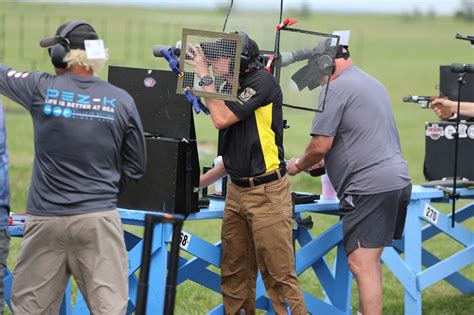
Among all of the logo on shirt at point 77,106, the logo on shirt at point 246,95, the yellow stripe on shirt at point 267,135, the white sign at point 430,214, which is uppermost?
the logo on shirt at point 246,95

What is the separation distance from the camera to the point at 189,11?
85.2 meters

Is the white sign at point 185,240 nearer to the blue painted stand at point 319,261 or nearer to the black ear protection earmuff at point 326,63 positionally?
the blue painted stand at point 319,261

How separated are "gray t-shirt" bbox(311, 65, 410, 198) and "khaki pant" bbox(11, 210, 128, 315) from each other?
5.98 ft

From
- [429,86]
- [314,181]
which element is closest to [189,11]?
[429,86]

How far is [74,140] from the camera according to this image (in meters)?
5.77

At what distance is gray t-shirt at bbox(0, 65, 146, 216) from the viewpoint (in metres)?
5.77

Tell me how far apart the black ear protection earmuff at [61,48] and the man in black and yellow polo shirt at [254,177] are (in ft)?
3.30

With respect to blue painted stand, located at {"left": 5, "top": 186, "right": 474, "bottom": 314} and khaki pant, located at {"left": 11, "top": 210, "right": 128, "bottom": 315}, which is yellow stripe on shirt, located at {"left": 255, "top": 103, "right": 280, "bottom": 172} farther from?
khaki pant, located at {"left": 11, "top": 210, "right": 128, "bottom": 315}

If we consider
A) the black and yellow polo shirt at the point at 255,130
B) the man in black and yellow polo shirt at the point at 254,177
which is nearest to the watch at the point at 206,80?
the man in black and yellow polo shirt at the point at 254,177

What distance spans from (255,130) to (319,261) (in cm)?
158

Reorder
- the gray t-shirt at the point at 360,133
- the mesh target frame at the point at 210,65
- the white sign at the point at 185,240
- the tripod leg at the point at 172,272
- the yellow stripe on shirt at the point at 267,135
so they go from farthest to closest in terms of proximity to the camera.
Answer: the white sign at the point at 185,240
the gray t-shirt at the point at 360,133
the yellow stripe on shirt at the point at 267,135
the mesh target frame at the point at 210,65
the tripod leg at the point at 172,272

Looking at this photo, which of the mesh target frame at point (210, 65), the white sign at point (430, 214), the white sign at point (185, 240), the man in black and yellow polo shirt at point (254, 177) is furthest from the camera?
the white sign at point (430, 214)

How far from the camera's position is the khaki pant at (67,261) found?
19.0ft

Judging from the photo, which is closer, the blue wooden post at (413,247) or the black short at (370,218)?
the black short at (370,218)
